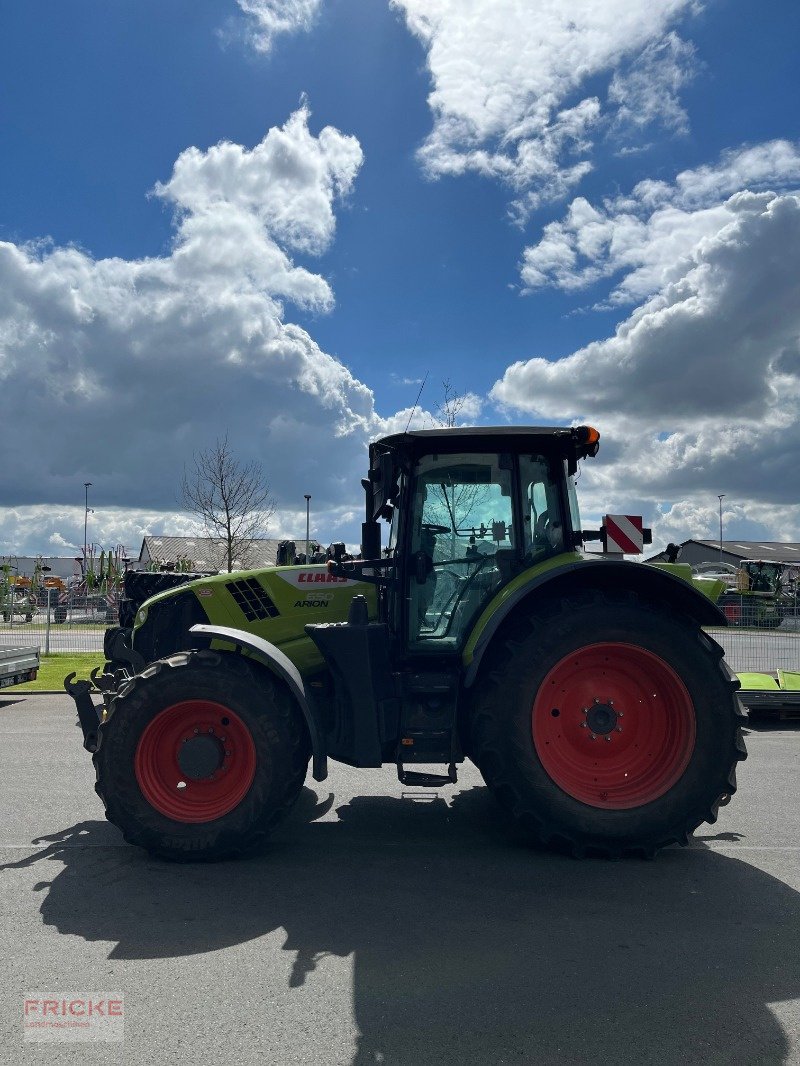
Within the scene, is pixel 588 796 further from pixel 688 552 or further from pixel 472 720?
pixel 688 552

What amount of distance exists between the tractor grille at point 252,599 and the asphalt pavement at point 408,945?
1.43 m

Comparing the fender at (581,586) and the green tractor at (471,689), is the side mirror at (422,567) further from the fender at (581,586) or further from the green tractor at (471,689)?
the fender at (581,586)

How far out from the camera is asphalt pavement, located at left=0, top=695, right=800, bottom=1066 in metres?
2.89

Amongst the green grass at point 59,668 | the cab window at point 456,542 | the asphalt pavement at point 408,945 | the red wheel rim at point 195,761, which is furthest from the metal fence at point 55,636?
the cab window at point 456,542

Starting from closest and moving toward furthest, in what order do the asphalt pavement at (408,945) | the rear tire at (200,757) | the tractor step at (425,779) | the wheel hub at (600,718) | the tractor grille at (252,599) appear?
the asphalt pavement at (408,945)
the rear tire at (200,757)
the tractor step at (425,779)
the wheel hub at (600,718)
the tractor grille at (252,599)

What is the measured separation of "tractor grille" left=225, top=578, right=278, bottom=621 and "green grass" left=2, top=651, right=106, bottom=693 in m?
7.26

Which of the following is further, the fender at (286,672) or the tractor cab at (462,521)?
the tractor cab at (462,521)

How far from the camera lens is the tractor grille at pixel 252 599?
5551mm

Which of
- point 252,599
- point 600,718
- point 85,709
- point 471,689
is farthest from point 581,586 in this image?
point 85,709

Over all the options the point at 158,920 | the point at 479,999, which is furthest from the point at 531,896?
the point at 158,920

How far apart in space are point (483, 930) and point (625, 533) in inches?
107

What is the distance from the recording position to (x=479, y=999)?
10.4 ft

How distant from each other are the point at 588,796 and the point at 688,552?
67.7m

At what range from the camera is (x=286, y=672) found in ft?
15.5
